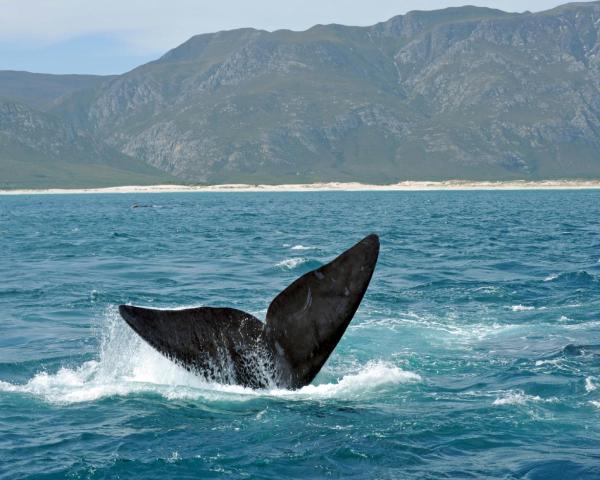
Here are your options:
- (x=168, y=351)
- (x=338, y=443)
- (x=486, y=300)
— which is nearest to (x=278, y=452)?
(x=338, y=443)

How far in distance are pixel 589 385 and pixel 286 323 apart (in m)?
5.91

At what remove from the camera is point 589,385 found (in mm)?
14789

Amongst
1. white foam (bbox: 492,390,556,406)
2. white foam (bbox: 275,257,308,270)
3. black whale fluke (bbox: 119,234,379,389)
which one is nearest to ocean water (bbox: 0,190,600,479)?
white foam (bbox: 492,390,556,406)

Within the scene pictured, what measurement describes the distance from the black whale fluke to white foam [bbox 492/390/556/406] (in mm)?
3608

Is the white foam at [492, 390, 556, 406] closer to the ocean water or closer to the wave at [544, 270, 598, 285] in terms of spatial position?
the ocean water

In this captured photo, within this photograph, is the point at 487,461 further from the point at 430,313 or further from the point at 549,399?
the point at 430,313

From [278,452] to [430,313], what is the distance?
11.6 metres

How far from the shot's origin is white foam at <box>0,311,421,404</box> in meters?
13.4

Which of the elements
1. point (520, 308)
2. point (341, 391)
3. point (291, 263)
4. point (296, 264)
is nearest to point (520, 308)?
point (520, 308)

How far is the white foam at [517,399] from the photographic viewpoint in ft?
45.8

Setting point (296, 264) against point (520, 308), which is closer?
point (520, 308)

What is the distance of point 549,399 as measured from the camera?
14.1m

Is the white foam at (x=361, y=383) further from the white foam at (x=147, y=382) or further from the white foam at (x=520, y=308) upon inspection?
the white foam at (x=520, y=308)

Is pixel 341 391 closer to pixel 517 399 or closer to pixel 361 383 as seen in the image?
pixel 361 383
